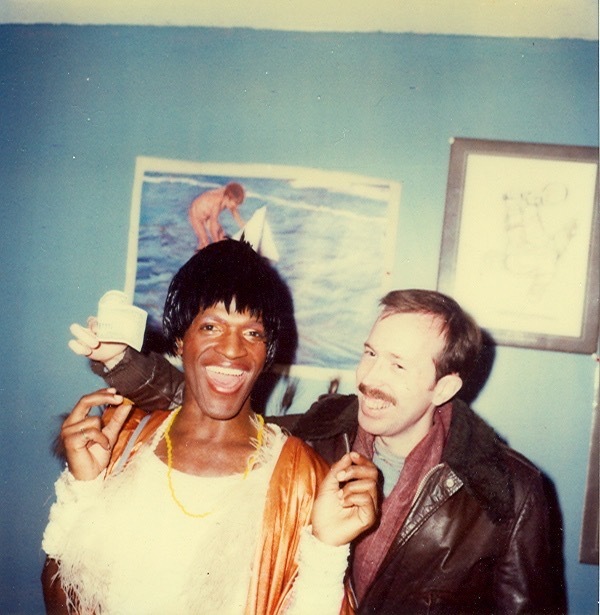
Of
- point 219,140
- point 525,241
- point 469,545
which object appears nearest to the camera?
point 469,545

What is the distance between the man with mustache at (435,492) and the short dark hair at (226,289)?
0.26 m

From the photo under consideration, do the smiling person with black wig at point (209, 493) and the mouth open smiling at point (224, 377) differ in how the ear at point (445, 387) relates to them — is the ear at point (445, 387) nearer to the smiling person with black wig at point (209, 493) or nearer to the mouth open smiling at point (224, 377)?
the smiling person with black wig at point (209, 493)

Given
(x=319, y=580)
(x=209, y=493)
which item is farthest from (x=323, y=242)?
(x=319, y=580)

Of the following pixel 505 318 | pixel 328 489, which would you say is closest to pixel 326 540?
pixel 328 489

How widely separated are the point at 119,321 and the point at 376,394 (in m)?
0.69

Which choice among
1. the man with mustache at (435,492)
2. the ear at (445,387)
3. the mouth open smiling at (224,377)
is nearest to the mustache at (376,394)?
the man with mustache at (435,492)

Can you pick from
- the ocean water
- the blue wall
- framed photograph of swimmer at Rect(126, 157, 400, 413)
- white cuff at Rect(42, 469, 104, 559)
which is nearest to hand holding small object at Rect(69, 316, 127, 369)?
white cuff at Rect(42, 469, 104, 559)

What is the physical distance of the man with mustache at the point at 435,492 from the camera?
4.38 feet

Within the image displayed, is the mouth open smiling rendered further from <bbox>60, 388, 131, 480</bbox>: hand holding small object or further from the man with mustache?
the man with mustache

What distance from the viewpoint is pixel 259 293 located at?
120 centimetres

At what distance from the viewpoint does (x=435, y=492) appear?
1377mm

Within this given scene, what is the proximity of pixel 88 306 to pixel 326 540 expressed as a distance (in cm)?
145

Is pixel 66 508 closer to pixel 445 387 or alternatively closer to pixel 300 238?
pixel 445 387

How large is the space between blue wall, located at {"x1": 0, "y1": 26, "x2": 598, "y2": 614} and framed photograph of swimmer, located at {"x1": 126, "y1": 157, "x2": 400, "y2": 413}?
0.20 feet
